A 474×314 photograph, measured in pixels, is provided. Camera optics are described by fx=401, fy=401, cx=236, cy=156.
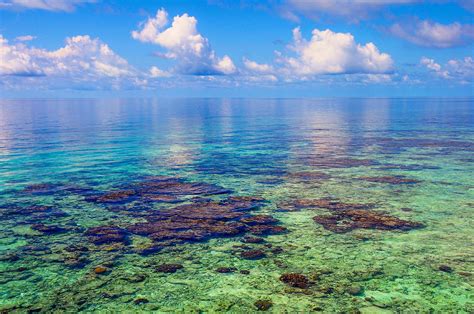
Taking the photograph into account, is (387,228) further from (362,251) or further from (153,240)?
(153,240)

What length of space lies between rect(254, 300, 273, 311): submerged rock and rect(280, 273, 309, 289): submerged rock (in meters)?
1.51

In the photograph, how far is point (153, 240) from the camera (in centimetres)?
1959

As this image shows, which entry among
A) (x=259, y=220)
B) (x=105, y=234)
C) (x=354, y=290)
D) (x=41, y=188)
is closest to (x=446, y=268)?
(x=354, y=290)

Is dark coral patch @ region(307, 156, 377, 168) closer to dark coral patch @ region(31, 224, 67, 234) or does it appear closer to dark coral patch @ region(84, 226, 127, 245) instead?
dark coral patch @ region(84, 226, 127, 245)

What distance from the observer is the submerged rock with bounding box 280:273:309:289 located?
49.4 feet

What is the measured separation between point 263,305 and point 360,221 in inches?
410

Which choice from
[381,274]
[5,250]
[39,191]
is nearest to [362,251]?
[381,274]

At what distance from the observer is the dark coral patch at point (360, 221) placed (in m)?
21.2

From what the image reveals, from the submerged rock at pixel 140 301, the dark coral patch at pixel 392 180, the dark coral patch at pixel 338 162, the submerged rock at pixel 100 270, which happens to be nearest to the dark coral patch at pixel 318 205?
the dark coral patch at pixel 392 180

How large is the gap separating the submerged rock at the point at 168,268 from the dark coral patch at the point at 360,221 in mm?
8563

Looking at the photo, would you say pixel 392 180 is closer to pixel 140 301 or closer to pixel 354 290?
pixel 354 290

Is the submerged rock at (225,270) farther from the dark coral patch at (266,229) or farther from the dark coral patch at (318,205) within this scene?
the dark coral patch at (318,205)

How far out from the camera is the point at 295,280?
1540 centimetres

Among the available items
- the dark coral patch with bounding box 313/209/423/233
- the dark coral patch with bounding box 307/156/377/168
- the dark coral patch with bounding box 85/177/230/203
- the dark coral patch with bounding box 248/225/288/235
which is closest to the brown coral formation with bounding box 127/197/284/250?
the dark coral patch with bounding box 248/225/288/235
